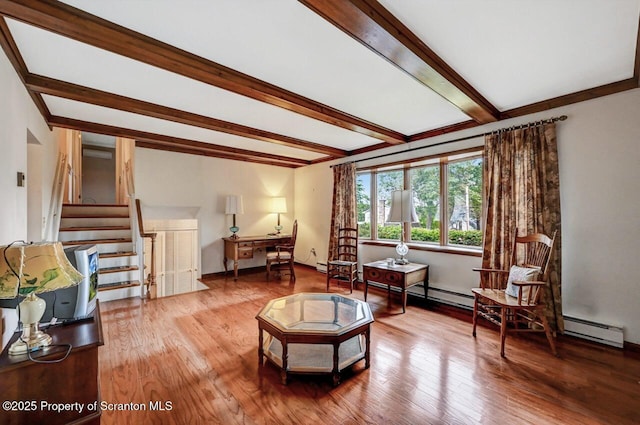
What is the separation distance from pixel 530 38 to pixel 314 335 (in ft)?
8.42

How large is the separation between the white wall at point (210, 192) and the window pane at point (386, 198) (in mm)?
2358

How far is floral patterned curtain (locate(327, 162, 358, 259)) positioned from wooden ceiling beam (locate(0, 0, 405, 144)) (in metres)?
2.17

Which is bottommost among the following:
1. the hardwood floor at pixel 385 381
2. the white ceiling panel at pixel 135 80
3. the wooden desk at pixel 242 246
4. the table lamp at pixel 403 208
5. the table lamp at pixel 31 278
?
the hardwood floor at pixel 385 381

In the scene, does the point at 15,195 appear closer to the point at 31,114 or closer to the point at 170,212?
the point at 31,114

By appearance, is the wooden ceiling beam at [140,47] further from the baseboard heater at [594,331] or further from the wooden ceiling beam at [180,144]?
the baseboard heater at [594,331]

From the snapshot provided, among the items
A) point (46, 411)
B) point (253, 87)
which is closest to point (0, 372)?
point (46, 411)

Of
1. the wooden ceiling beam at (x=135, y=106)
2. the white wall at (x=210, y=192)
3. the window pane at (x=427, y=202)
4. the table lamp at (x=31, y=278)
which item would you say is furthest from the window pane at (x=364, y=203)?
the table lamp at (x=31, y=278)

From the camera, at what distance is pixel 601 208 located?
2594mm

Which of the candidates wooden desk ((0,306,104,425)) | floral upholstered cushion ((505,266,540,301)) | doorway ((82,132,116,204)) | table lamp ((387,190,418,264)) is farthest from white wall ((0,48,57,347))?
doorway ((82,132,116,204))

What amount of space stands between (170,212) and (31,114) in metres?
2.43

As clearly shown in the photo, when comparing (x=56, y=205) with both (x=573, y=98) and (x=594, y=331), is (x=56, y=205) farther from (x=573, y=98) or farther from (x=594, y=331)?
(x=594, y=331)

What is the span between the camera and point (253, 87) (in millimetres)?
2400

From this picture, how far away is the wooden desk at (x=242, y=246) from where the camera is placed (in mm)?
4973

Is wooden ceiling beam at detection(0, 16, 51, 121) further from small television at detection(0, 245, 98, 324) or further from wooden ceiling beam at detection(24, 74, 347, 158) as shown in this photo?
small television at detection(0, 245, 98, 324)
